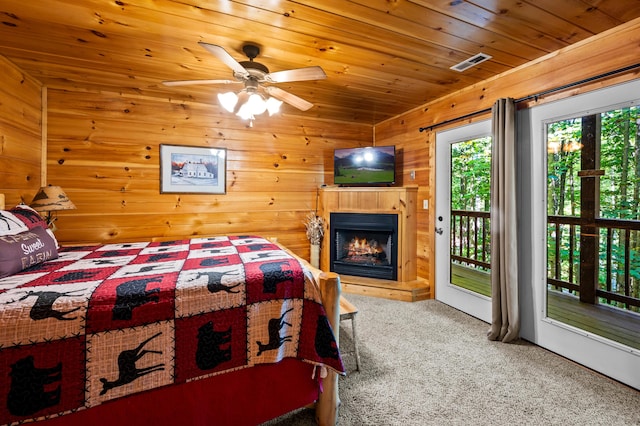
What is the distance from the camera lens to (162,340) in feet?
4.25

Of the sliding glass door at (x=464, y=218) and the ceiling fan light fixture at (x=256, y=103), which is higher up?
the ceiling fan light fixture at (x=256, y=103)

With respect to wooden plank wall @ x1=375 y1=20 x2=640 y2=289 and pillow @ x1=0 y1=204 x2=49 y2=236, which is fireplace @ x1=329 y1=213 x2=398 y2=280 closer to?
wooden plank wall @ x1=375 y1=20 x2=640 y2=289

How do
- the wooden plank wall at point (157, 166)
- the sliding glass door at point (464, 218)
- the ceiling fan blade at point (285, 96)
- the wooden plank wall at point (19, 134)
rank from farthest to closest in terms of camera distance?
the wooden plank wall at point (157, 166)
the sliding glass door at point (464, 218)
the wooden plank wall at point (19, 134)
the ceiling fan blade at point (285, 96)

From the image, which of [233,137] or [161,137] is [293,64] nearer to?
[233,137]

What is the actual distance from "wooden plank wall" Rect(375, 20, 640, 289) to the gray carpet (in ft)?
4.16

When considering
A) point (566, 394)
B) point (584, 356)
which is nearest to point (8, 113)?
point (566, 394)

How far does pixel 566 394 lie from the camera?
183 centimetres

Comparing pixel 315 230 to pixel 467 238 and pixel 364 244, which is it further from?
pixel 467 238

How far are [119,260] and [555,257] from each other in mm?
3346

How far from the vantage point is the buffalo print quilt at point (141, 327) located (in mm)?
1119

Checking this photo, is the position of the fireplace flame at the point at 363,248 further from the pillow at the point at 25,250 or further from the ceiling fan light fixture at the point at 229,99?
the pillow at the point at 25,250

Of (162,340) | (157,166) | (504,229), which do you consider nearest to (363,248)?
(504,229)

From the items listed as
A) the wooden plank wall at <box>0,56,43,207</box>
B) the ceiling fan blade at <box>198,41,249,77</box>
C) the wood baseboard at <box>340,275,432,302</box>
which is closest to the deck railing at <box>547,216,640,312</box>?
the wood baseboard at <box>340,275,432,302</box>

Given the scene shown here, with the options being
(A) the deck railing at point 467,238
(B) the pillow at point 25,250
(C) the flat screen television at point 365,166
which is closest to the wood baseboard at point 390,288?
(A) the deck railing at point 467,238
